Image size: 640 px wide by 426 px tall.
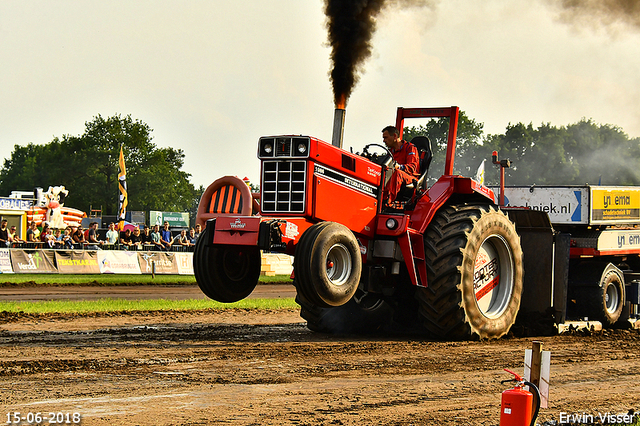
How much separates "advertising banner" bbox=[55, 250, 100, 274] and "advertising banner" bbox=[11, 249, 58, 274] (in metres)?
0.26

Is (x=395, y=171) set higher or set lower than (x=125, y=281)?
higher

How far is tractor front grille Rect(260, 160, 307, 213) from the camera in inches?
332

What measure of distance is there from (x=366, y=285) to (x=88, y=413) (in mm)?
4867

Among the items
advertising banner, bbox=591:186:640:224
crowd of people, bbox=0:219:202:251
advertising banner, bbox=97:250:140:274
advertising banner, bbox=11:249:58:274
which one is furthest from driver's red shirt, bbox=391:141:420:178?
advertising banner, bbox=97:250:140:274

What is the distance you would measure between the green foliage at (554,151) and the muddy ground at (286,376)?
6587 centimetres

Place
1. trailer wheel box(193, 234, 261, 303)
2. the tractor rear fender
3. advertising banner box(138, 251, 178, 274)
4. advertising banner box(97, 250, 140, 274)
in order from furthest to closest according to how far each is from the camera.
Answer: advertising banner box(138, 251, 178, 274) < advertising banner box(97, 250, 140, 274) < the tractor rear fender < trailer wheel box(193, 234, 261, 303)

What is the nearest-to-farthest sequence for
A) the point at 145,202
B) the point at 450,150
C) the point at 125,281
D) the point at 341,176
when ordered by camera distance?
the point at 341,176 < the point at 450,150 < the point at 125,281 < the point at 145,202

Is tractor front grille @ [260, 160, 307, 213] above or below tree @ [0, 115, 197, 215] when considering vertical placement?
below

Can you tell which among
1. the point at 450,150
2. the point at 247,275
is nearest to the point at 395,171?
the point at 450,150

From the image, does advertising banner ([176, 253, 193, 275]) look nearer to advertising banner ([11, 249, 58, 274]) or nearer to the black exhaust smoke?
advertising banner ([11, 249, 58, 274])

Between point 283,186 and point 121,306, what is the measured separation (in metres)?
7.94

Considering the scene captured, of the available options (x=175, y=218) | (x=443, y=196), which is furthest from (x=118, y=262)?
(x=175, y=218)

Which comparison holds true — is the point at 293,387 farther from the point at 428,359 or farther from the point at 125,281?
the point at 125,281

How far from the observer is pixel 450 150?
10594 mm
